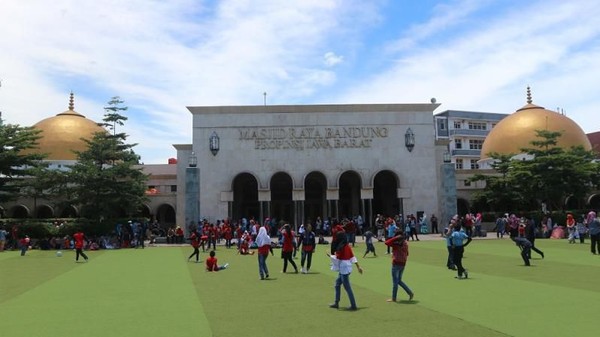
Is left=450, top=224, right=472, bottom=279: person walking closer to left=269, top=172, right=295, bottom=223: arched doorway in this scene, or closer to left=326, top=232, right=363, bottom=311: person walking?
left=326, top=232, right=363, bottom=311: person walking

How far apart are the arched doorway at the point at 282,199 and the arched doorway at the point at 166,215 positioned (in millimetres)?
10938

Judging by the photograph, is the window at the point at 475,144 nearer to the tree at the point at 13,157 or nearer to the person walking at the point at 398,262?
the tree at the point at 13,157

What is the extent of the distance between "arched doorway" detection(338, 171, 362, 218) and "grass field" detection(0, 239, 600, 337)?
76.6 feet

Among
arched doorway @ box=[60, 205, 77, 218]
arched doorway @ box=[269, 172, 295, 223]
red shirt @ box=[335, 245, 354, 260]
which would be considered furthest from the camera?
arched doorway @ box=[60, 205, 77, 218]

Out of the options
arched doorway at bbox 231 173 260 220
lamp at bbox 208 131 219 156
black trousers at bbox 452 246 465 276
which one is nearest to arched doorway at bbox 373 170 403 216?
arched doorway at bbox 231 173 260 220

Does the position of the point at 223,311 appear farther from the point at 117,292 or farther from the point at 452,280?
the point at 452,280

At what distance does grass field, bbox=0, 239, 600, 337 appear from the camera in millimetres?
7695

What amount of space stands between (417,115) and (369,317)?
1270 inches

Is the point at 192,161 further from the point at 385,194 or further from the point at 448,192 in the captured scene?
the point at 448,192

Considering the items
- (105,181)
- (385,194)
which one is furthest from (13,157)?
(385,194)

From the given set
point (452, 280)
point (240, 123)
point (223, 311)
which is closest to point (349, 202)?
point (240, 123)

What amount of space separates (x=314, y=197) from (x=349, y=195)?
287cm

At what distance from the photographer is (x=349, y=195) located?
41500mm

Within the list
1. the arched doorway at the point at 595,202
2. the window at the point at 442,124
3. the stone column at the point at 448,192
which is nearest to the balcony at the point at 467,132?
the window at the point at 442,124
